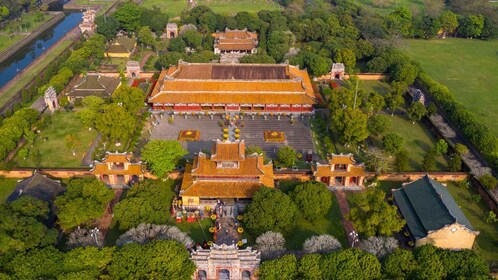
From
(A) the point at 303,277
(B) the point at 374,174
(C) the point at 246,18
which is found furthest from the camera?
(C) the point at 246,18

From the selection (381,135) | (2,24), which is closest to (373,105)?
(381,135)

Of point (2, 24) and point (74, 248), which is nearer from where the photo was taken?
point (74, 248)

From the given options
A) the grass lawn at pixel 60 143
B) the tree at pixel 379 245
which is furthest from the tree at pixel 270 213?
the grass lawn at pixel 60 143

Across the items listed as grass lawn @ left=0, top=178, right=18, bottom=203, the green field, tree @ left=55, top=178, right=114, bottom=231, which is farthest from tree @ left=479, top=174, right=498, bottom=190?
the green field

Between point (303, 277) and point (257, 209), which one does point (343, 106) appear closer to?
point (257, 209)

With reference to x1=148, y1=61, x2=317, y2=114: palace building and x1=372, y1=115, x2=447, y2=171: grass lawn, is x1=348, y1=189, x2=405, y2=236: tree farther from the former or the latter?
x1=148, y1=61, x2=317, y2=114: palace building

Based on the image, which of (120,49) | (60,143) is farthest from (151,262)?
(120,49)

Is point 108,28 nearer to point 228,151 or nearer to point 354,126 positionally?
point 228,151
